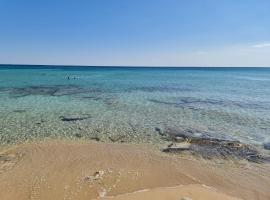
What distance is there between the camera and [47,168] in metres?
7.64

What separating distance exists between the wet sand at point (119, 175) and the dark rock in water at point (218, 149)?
50 cm

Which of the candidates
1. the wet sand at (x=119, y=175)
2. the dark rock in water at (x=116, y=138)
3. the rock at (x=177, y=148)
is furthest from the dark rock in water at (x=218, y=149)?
the dark rock in water at (x=116, y=138)

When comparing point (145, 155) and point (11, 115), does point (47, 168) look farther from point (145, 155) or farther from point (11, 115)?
point (11, 115)

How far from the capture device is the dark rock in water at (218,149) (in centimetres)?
873

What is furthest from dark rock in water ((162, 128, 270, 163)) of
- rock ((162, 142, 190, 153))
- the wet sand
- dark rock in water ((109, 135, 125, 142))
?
dark rock in water ((109, 135, 125, 142))

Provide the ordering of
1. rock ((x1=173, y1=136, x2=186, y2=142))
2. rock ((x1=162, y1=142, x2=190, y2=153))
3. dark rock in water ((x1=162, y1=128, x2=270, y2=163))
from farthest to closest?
rock ((x1=173, y1=136, x2=186, y2=142)) → rock ((x1=162, y1=142, x2=190, y2=153)) → dark rock in water ((x1=162, y1=128, x2=270, y2=163))

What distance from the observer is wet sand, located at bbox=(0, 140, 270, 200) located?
612 cm

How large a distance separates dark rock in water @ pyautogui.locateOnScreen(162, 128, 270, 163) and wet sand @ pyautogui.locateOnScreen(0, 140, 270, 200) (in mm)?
502

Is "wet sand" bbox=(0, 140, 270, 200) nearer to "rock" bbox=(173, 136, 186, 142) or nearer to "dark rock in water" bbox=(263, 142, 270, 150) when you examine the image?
"rock" bbox=(173, 136, 186, 142)

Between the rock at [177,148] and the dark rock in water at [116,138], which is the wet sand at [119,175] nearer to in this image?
the rock at [177,148]

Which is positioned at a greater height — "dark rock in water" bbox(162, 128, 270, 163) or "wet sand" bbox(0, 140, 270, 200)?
"dark rock in water" bbox(162, 128, 270, 163)

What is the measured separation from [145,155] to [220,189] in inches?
116

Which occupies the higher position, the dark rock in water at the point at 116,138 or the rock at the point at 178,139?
the rock at the point at 178,139

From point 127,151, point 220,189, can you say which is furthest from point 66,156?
point 220,189
